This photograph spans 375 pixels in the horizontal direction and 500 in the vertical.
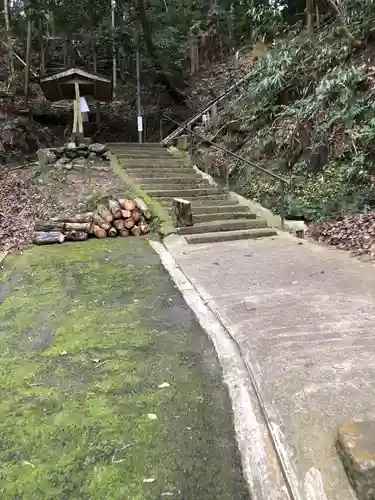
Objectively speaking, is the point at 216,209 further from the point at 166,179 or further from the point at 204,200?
the point at 166,179

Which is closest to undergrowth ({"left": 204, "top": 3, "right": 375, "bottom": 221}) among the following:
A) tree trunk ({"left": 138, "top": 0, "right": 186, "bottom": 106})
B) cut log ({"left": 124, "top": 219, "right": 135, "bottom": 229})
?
cut log ({"left": 124, "top": 219, "right": 135, "bottom": 229})

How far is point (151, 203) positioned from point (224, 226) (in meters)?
1.76

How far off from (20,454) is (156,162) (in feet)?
32.4

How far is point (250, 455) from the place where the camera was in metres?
1.84

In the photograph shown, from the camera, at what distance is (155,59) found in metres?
15.5

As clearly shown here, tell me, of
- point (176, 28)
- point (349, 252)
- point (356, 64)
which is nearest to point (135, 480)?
point (349, 252)

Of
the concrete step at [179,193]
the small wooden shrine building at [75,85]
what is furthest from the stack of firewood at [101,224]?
the small wooden shrine building at [75,85]

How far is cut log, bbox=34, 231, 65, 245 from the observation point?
23.1 feet

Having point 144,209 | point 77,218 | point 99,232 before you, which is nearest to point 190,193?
point 144,209

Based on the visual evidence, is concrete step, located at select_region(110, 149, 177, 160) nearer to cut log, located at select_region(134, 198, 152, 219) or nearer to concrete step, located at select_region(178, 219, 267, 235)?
cut log, located at select_region(134, 198, 152, 219)

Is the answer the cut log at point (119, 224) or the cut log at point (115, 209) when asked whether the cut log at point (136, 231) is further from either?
the cut log at point (115, 209)

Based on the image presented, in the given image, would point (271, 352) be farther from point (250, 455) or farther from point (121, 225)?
point (121, 225)

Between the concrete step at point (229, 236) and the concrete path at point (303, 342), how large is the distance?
3.94ft

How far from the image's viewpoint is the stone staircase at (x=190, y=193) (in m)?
7.45
